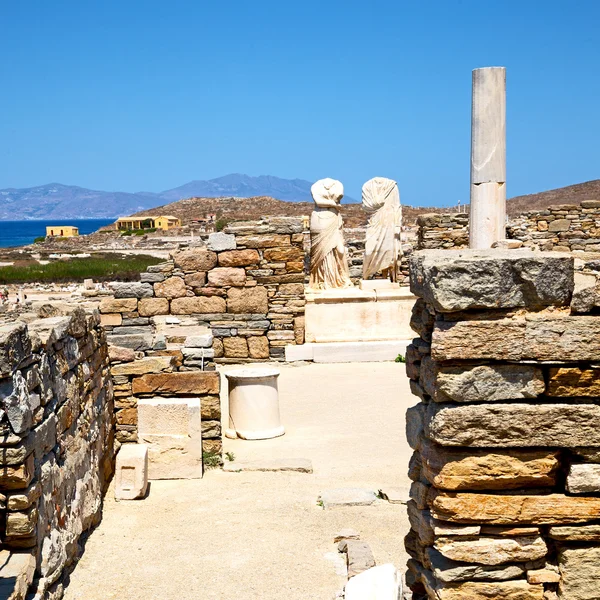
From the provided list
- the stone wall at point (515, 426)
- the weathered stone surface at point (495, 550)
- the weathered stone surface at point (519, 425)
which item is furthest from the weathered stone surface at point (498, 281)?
the weathered stone surface at point (495, 550)

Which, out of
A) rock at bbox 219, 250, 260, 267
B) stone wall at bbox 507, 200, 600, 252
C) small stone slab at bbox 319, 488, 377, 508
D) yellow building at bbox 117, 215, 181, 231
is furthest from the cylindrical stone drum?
yellow building at bbox 117, 215, 181, 231

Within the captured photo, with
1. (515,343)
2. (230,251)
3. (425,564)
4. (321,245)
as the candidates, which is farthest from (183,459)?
(321,245)

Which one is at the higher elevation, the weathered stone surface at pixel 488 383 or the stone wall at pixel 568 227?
the stone wall at pixel 568 227

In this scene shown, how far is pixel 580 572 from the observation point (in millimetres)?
3654

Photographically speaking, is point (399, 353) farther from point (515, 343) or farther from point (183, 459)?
point (515, 343)

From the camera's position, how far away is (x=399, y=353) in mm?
12781

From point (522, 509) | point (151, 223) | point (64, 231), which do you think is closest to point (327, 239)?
point (522, 509)

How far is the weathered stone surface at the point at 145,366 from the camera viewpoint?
294 inches

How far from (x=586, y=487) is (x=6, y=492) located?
9.66 ft

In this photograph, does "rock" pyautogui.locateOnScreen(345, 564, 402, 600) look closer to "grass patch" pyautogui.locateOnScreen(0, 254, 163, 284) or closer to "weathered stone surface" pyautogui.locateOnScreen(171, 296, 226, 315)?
"weathered stone surface" pyautogui.locateOnScreen(171, 296, 226, 315)

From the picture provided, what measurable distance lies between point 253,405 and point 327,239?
532cm

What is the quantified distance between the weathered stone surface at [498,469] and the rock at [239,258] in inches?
352

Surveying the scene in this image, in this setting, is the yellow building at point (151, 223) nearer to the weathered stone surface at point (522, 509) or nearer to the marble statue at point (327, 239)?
the marble statue at point (327, 239)

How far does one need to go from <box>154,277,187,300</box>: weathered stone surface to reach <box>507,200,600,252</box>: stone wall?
30.8ft
